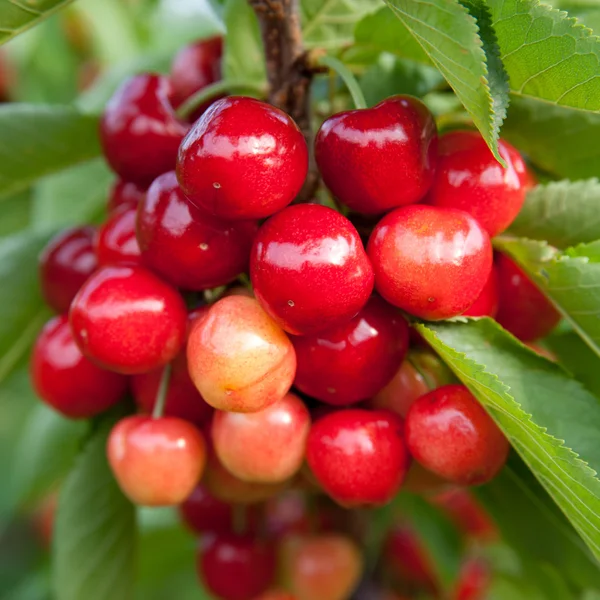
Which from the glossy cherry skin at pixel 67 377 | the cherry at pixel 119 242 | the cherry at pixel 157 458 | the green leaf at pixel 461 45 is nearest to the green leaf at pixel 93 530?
the glossy cherry skin at pixel 67 377

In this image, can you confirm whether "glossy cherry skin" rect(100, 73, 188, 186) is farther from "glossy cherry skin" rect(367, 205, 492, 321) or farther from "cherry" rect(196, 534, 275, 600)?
"cherry" rect(196, 534, 275, 600)

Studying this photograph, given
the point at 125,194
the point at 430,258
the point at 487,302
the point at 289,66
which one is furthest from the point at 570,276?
the point at 125,194

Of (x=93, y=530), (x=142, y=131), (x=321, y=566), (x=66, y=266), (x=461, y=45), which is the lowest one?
(x=321, y=566)

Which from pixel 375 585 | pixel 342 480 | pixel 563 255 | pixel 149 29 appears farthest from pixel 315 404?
pixel 149 29

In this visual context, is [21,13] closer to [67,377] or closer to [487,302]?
[67,377]

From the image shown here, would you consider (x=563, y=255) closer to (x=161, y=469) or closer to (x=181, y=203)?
(x=181, y=203)

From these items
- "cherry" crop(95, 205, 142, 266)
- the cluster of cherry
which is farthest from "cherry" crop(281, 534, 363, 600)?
"cherry" crop(95, 205, 142, 266)

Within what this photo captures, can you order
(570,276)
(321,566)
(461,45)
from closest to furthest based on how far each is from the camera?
(461,45) → (570,276) → (321,566)
